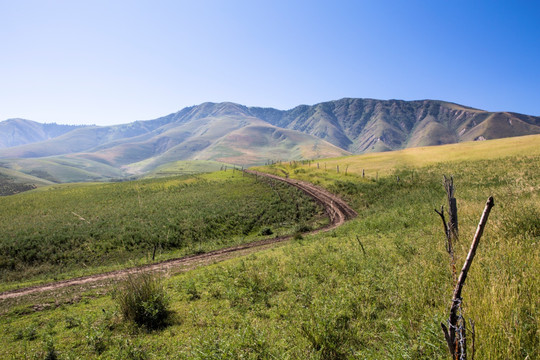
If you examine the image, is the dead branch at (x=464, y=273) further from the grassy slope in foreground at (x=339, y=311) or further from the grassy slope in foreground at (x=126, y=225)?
the grassy slope in foreground at (x=126, y=225)

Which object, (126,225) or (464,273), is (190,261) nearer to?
(126,225)

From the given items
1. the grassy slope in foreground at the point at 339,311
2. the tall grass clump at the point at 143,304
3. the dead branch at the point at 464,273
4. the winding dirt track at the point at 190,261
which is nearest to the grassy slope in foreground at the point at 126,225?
the winding dirt track at the point at 190,261

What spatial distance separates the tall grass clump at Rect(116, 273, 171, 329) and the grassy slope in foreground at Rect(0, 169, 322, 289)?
8.54 meters

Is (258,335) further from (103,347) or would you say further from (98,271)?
Answer: (98,271)

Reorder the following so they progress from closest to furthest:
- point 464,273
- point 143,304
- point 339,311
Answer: point 464,273
point 339,311
point 143,304

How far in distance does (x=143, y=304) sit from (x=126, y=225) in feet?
92.6

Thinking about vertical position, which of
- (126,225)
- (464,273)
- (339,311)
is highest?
(464,273)

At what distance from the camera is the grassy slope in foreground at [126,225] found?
24906 millimetres

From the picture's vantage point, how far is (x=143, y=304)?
27.2 ft

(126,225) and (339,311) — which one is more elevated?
(339,311)

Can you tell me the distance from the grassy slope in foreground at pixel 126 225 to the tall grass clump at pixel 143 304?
28.0 ft

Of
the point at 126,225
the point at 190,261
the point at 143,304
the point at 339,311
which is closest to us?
the point at 339,311

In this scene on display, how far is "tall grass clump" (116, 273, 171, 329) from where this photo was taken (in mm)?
8320

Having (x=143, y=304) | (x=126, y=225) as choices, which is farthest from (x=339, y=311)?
(x=126, y=225)
